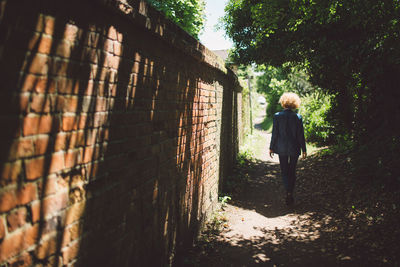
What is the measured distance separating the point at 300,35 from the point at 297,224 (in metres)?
4.90

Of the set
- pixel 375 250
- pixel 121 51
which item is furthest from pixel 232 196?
pixel 121 51

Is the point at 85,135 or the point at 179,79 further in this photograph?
the point at 179,79

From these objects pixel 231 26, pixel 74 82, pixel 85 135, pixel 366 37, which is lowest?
pixel 85 135

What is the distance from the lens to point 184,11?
15180mm

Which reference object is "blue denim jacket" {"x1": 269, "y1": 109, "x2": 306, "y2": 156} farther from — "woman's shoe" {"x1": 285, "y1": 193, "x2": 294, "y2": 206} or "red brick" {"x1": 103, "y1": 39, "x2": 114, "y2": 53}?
"red brick" {"x1": 103, "y1": 39, "x2": 114, "y2": 53}

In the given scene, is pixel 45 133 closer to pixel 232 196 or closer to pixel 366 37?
pixel 232 196

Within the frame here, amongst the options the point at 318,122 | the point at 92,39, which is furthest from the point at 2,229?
the point at 318,122

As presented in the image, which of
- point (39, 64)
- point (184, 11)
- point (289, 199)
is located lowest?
point (289, 199)

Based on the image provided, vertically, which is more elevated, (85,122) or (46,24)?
(46,24)

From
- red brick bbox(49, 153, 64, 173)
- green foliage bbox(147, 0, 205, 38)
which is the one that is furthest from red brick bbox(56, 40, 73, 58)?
green foliage bbox(147, 0, 205, 38)

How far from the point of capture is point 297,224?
453 cm

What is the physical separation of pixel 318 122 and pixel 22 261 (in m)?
12.6

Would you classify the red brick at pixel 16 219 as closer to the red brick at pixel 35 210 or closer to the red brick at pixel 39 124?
the red brick at pixel 35 210

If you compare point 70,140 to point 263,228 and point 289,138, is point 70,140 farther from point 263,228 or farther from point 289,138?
point 289,138
